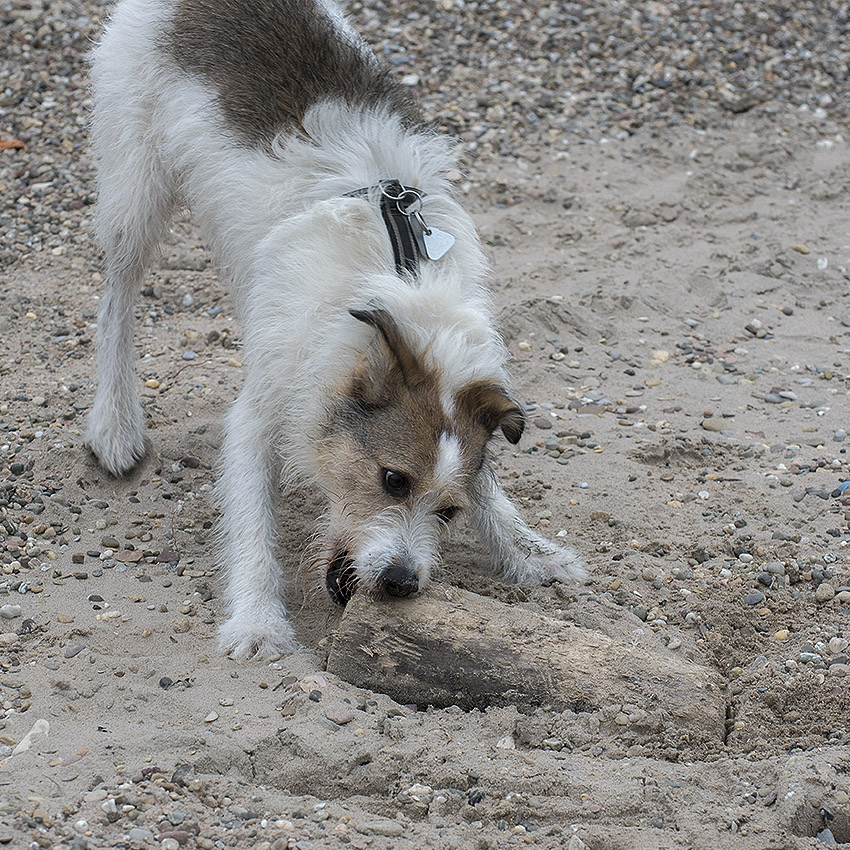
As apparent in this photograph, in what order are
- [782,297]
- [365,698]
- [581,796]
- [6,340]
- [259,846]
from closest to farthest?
[259,846] < [581,796] < [365,698] < [6,340] < [782,297]

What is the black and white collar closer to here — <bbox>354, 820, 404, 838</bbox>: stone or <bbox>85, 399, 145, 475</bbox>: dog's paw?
<bbox>85, 399, 145, 475</bbox>: dog's paw

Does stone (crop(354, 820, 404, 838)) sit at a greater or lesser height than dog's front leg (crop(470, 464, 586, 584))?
greater

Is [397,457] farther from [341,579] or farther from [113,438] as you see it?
[113,438]

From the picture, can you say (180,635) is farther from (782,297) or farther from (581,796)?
(782,297)

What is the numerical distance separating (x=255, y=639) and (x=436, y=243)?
1.63 m

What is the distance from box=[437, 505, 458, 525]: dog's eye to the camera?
398cm

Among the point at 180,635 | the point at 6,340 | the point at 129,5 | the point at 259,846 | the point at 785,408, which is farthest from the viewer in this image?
the point at 6,340

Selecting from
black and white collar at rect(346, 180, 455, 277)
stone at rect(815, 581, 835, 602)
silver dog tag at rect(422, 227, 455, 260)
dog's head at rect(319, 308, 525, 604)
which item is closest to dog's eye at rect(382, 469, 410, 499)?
dog's head at rect(319, 308, 525, 604)

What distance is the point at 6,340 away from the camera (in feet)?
20.8

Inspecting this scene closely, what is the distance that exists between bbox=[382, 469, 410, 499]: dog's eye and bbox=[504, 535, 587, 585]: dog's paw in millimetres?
924

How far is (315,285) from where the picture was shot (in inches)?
167

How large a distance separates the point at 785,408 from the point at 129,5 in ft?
12.4

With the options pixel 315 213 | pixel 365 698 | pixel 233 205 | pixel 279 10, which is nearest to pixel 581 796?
pixel 365 698

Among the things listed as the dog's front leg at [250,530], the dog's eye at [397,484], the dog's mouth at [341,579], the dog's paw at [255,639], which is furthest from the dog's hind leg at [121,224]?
the dog's eye at [397,484]
